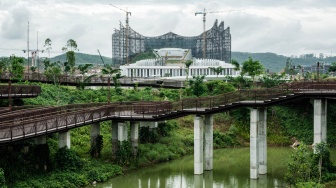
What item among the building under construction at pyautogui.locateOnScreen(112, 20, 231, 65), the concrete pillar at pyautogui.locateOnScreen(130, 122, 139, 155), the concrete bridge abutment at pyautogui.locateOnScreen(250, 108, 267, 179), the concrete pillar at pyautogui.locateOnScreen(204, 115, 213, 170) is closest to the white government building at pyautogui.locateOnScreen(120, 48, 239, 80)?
the building under construction at pyautogui.locateOnScreen(112, 20, 231, 65)

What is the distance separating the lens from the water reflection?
4270 centimetres

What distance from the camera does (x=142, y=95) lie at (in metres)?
73.7

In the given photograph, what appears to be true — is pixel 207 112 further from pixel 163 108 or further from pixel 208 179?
pixel 208 179

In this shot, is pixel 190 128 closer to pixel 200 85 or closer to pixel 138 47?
pixel 200 85

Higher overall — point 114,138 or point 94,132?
point 94,132

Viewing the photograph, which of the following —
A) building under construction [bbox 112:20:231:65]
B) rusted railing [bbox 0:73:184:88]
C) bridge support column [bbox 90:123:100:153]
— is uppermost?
building under construction [bbox 112:20:231:65]

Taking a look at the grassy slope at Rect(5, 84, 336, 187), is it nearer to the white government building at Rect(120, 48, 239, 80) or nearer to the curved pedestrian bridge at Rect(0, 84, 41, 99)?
the curved pedestrian bridge at Rect(0, 84, 41, 99)

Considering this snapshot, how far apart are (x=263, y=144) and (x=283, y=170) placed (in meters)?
4.26

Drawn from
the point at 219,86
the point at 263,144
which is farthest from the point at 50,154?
the point at 219,86

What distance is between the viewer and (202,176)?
44781 mm

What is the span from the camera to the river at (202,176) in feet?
140

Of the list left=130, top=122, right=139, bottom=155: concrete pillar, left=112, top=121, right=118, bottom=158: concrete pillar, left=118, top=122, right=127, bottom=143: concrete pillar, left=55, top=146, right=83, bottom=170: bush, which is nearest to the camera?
left=55, top=146, right=83, bottom=170: bush

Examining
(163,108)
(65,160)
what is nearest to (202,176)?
(163,108)

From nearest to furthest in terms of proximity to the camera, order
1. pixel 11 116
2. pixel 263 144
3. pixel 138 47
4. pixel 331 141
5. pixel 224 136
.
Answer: pixel 11 116 < pixel 263 144 < pixel 331 141 < pixel 224 136 < pixel 138 47
